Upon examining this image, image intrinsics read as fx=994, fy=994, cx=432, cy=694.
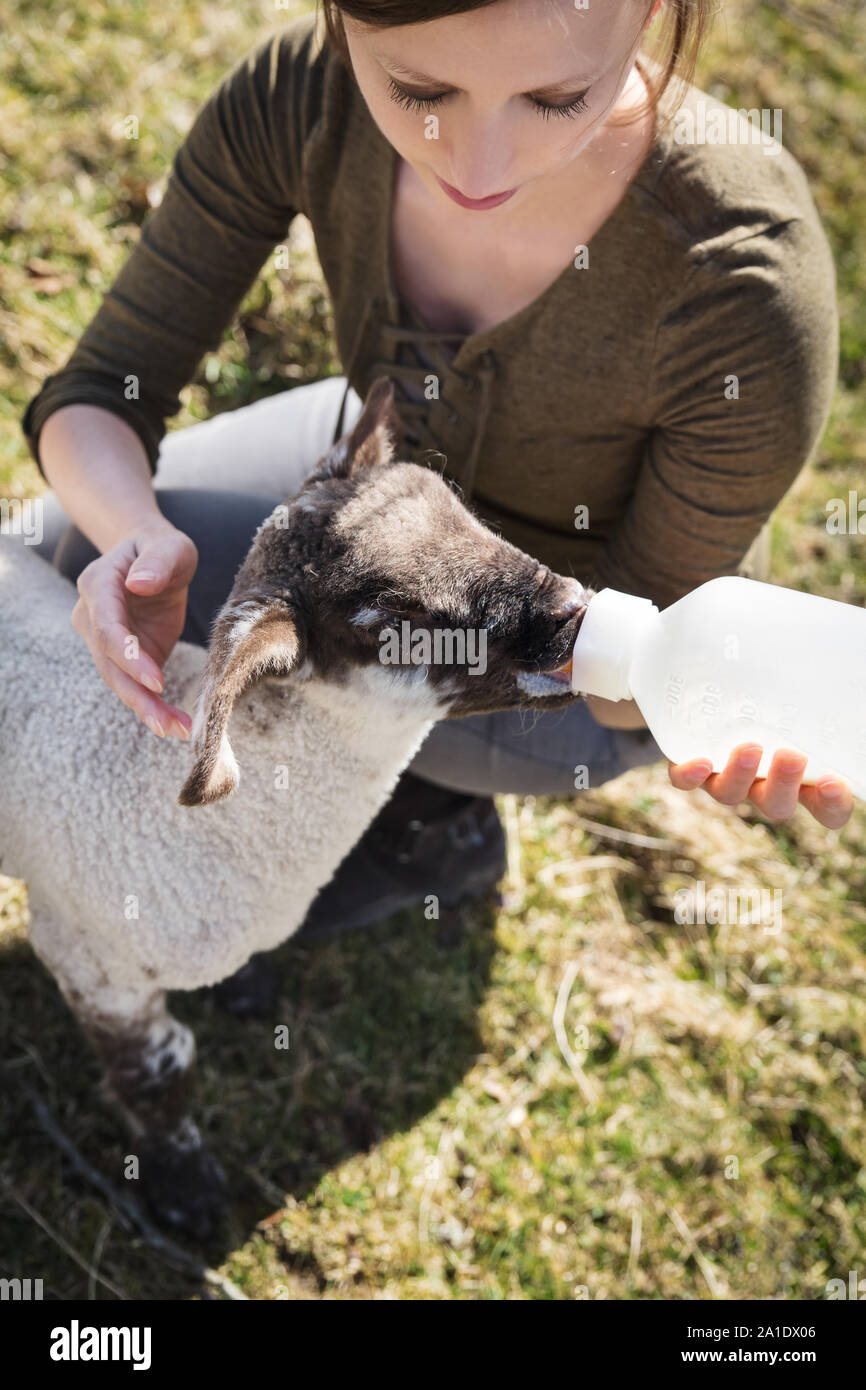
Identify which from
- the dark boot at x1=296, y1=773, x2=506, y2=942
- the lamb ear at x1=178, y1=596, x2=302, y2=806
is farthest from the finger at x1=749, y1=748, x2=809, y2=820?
the dark boot at x1=296, y1=773, x2=506, y2=942

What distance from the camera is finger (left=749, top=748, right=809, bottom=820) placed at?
210 cm

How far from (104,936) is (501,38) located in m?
2.27

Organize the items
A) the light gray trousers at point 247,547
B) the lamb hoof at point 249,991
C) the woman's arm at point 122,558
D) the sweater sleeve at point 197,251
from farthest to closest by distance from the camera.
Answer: the lamb hoof at point 249,991 → the light gray trousers at point 247,547 → the sweater sleeve at point 197,251 → the woman's arm at point 122,558

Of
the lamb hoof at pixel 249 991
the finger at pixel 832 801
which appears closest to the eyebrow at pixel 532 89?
the finger at pixel 832 801

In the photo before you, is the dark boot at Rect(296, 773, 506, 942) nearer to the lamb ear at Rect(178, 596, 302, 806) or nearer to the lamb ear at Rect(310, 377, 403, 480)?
the lamb ear at Rect(310, 377, 403, 480)

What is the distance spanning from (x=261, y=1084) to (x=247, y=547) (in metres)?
1.96

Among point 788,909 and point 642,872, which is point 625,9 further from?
point 788,909

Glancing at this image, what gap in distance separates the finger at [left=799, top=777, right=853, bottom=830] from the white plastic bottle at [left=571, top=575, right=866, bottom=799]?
6 cm

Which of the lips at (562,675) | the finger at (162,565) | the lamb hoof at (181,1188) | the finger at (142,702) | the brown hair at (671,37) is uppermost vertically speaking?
the brown hair at (671,37)

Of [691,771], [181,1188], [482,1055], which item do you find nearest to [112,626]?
[691,771]

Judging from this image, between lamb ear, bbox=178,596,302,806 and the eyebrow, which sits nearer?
the eyebrow

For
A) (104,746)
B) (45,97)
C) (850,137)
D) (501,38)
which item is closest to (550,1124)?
(104,746)

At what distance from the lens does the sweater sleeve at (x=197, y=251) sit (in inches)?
106

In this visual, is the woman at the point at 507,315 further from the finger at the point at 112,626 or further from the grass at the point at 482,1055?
the grass at the point at 482,1055
